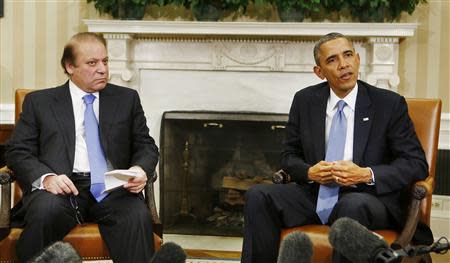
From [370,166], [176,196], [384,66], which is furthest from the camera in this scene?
[176,196]

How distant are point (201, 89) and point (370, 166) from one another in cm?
208

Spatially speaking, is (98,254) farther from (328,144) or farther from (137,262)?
(328,144)

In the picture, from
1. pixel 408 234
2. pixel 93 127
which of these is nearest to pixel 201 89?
pixel 93 127

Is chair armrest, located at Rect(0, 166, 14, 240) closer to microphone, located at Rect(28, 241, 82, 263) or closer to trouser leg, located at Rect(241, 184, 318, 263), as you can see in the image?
trouser leg, located at Rect(241, 184, 318, 263)

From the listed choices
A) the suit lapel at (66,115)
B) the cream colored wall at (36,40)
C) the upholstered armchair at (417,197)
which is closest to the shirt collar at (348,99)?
the upholstered armchair at (417,197)

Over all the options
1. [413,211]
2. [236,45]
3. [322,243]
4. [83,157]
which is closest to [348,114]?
[413,211]

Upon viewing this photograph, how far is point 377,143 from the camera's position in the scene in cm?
281

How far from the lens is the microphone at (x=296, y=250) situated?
3.07 feet

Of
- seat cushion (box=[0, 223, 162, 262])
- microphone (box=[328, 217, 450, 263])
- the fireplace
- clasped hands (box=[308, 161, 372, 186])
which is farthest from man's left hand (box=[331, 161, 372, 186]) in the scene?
the fireplace

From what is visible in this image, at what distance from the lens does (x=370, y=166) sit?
109 inches

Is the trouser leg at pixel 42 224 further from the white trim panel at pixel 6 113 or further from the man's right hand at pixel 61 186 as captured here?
the white trim panel at pixel 6 113

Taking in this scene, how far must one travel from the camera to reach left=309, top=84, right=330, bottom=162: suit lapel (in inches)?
113

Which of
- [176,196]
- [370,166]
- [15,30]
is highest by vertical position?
Answer: [15,30]

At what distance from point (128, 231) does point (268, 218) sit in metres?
0.58
